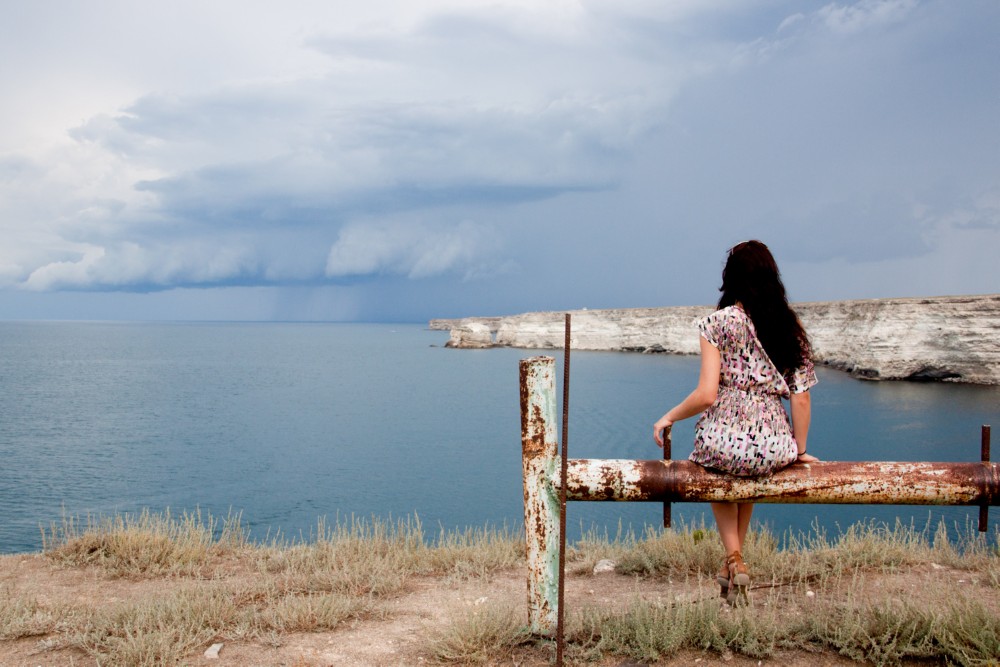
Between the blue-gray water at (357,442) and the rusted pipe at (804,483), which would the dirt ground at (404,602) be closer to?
the rusted pipe at (804,483)

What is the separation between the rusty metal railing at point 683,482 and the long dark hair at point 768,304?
61cm

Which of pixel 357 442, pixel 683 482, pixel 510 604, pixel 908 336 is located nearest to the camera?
pixel 683 482

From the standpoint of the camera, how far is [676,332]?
7300 centimetres

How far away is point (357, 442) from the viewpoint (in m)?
30.5

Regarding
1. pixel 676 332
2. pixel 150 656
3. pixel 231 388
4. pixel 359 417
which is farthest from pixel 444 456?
pixel 676 332

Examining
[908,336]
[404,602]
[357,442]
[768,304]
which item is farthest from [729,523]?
[908,336]

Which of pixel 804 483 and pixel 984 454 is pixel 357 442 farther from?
pixel 984 454

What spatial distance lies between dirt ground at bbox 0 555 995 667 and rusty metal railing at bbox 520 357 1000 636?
2.76 feet

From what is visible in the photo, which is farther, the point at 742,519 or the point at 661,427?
the point at 742,519

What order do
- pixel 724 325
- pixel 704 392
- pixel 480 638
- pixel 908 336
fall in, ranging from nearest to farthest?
pixel 704 392
pixel 724 325
pixel 480 638
pixel 908 336

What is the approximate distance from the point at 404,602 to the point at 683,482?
2517 mm

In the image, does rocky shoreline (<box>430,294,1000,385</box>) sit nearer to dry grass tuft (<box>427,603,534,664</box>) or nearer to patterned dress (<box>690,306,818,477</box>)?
patterned dress (<box>690,306,818,477</box>)

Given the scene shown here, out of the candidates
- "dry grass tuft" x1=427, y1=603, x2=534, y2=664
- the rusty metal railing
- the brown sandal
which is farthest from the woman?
"dry grass tuft" x1=427, y1=603, x2=534, y2=664

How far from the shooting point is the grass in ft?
12.7
